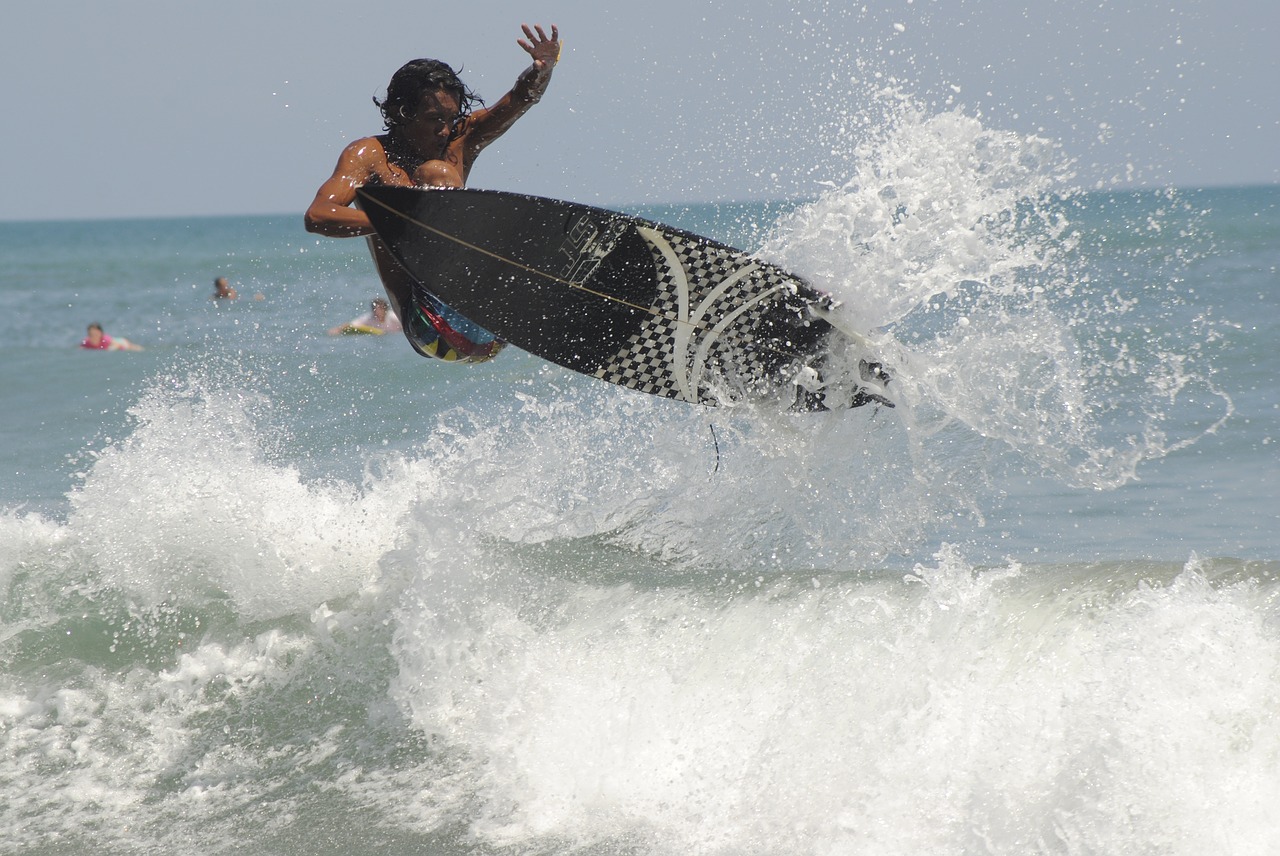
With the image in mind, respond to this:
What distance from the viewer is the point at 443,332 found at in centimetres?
591

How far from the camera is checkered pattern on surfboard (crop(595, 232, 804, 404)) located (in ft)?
18.3

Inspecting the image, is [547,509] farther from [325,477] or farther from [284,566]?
[325,477]

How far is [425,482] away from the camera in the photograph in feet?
24.3

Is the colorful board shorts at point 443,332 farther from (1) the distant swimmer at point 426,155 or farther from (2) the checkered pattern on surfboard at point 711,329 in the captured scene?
(2) the checkered pattern on surfboard at point 711,329

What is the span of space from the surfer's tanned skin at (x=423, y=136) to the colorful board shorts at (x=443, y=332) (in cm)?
11

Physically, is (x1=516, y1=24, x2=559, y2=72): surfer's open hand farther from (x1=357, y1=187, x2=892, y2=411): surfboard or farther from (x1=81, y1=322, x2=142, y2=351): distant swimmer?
(x1=81, y1=322, x2=142, y2=351): distant swimmer

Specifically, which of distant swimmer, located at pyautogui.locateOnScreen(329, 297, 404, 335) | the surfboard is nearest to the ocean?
the surfboard

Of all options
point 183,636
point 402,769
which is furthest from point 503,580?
point 183,636

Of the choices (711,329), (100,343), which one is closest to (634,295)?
(711,329)

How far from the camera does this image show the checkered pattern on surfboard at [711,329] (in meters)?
5.57

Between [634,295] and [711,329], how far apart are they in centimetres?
40

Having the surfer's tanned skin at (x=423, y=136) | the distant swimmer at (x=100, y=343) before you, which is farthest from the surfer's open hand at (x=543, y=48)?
the distant swimmer at (x=100, y=343)

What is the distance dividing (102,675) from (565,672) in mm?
2389

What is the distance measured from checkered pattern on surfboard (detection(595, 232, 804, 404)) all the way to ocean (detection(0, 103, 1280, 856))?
0.19m
